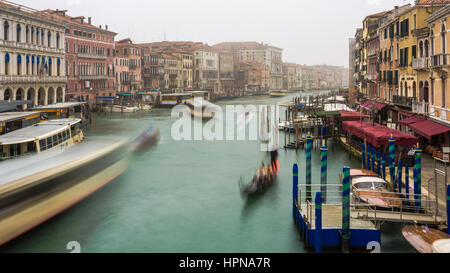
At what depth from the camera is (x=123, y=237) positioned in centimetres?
706

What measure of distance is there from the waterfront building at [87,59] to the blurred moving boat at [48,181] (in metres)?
17.3

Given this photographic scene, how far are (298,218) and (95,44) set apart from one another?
2742 centimetres

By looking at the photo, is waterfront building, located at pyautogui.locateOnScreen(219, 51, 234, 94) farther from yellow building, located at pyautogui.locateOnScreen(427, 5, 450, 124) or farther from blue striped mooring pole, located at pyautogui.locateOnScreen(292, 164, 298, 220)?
blue striped mooring pole, located at pyautogui.locateOnScreen(292, 164, 298, 220)

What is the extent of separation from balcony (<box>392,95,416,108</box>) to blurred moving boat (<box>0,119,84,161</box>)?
31.6 ft

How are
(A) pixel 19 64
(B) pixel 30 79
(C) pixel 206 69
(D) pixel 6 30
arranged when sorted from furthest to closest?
1. (C) pixel 206 69
2. (B) pixel 30 79
3. (A) pixel 19 64
4. (D) pixel 6 30

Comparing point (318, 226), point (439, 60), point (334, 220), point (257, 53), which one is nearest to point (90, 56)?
point (439, 60)

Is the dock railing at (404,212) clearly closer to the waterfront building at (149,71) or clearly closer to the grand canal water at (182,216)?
the grand canal water at (182,216)

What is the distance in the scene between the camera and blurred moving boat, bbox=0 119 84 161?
9578mm

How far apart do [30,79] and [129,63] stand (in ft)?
54.6

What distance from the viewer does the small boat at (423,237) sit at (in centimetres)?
537

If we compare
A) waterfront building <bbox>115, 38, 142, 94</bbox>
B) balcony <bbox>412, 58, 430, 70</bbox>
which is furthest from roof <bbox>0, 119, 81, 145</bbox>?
waterfront building <bbox>115, 38, 142, 94</bbox>

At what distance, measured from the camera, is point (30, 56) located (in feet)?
68.4

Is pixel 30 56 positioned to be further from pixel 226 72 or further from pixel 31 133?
pixel 226 72
